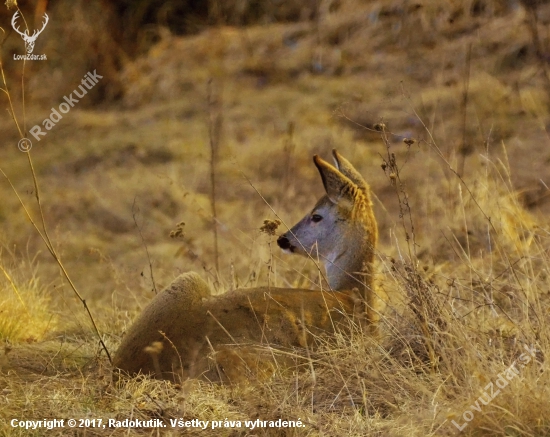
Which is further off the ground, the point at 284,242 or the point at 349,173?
the point at 349,173

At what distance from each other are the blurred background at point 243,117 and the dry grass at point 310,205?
44mm

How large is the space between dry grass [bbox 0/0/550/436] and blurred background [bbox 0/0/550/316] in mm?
44

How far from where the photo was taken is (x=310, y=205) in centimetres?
1116

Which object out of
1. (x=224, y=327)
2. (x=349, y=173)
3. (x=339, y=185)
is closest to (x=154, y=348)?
(x=224, y=327)

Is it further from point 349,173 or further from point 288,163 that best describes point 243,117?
point 349,173

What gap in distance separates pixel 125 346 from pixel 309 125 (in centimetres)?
958

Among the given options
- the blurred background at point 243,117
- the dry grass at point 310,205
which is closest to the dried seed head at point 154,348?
the dry grass at point 310,205

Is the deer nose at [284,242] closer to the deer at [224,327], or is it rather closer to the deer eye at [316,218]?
the deer eye at [316,218]

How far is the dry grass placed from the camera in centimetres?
463

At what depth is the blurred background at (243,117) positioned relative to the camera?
35.3ft

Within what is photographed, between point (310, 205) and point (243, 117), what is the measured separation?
4.24 m

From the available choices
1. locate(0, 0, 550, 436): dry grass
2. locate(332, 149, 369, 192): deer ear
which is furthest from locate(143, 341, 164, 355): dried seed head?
locate(332, 149, 369, 192): deer ear

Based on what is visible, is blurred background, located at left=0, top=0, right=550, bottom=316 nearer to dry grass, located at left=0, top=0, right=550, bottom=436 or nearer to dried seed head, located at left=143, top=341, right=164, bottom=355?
dry grass, located at left=0, top=0, right=550, bottom=436

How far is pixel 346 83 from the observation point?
15.4 meters
